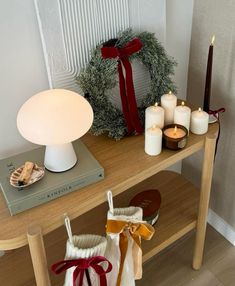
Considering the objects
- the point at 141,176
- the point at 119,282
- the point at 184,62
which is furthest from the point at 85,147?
the point at 184,62

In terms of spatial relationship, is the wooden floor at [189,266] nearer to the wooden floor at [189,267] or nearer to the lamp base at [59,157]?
the wooden floor at [189,267]

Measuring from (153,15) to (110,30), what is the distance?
177 millimetres

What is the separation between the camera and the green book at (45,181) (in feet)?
2.69

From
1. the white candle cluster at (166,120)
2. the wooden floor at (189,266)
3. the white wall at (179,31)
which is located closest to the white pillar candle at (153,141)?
the white candle cluster at (166,120)

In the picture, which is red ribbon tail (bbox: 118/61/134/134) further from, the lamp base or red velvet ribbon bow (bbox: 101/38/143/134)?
the lamp base

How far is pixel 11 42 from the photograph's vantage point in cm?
93

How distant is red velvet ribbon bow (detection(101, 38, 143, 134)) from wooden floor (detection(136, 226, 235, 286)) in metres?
0.69

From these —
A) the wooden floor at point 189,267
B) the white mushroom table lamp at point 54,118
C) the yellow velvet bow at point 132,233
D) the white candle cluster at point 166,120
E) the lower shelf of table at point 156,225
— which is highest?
the white mushroom table lamp at point 54,118

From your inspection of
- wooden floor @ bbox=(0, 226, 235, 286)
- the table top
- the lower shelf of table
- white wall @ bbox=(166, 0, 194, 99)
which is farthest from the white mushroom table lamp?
wooden floor @ bbox=(0, 226, 235, 286)

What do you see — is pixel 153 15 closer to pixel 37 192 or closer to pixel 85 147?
pixel 85 147

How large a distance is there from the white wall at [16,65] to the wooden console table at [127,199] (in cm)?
23

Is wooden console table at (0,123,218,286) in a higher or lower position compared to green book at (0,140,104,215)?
lower

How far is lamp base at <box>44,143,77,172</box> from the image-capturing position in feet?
2.89

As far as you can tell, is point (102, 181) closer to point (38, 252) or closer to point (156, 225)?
point (38, 252)
